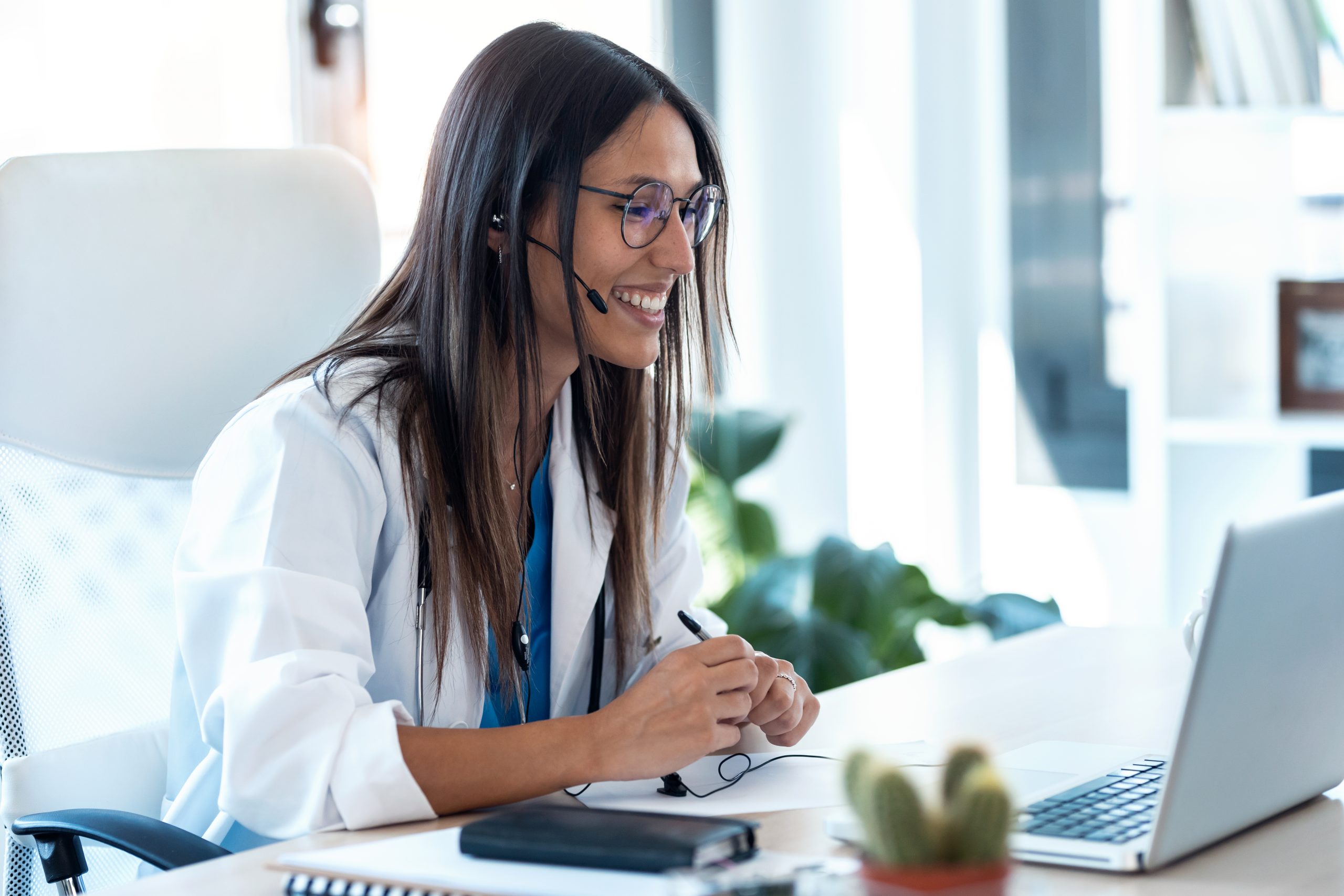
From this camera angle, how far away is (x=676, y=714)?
1075mm

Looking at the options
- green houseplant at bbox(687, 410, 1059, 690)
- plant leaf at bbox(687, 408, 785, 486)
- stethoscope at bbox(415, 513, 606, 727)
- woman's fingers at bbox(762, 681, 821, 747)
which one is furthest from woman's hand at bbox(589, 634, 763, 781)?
plant leaf at bbox(687, 408, 785, 486)

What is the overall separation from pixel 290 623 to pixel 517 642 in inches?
11.4

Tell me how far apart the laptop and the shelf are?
188 cm

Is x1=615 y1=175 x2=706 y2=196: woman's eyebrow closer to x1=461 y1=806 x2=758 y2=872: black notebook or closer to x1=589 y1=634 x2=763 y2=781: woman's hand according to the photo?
x1=589 y1=634 x2=763 y2=781: woman's hand

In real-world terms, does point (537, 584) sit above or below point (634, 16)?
below

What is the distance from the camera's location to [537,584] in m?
1.47

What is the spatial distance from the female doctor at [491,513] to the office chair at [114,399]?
0.10 m

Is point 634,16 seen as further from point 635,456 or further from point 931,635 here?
point 635,456

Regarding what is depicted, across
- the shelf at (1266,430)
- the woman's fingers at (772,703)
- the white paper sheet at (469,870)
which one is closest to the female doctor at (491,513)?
the woman's fingers at (772,703)

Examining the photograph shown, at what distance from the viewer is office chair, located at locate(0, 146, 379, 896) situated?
131 cm

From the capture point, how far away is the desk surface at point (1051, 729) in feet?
2.73

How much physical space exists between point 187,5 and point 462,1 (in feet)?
2.04

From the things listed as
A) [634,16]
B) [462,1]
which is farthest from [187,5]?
[634,16]

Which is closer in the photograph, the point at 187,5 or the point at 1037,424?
the point at 187,5
